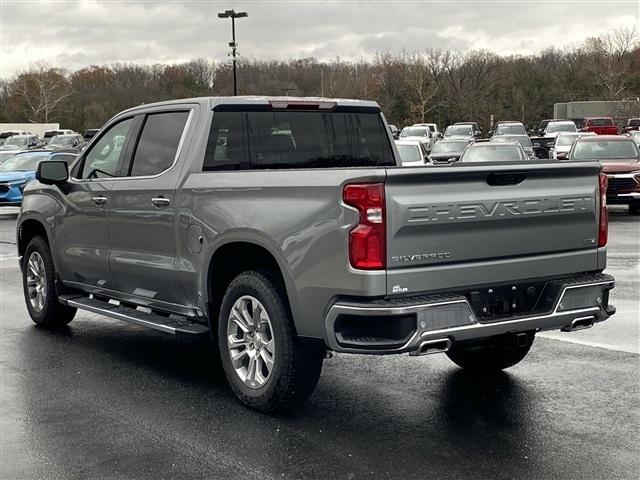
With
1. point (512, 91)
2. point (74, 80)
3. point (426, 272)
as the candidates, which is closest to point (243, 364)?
point (426, 272)

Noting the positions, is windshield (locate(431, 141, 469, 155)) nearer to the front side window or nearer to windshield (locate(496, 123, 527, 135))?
windshield (locate(496, 123, 527, 135))

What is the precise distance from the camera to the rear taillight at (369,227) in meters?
4.69

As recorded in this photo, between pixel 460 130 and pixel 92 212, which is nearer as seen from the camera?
pixel 92 212

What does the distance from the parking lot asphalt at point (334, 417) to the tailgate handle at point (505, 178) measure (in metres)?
1.43

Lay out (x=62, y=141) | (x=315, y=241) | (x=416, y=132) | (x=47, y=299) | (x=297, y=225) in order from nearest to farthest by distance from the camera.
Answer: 1. (x=315, y=241)
2. (x=297, y=225)
3. (x=47, y=299)
4. (x=416, y=132)
5. (x=62, y=141)

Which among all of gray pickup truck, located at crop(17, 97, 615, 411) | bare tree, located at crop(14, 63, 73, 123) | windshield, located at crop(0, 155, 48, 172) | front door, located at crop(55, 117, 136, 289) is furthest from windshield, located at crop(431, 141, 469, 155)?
bare tree, located at crop(14, 63, 73, 123)

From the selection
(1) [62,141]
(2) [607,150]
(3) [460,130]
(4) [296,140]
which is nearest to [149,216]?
(4) [296,140]

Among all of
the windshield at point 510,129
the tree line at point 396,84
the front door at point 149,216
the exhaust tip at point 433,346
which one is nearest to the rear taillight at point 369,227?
the exhaust tip at point 433,346

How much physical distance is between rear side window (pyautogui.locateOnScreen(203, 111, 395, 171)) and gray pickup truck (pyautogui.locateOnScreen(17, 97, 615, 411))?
0.04ft

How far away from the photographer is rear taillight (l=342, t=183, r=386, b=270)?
4691mm

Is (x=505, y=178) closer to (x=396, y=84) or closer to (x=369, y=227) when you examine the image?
(x=369, y=227)

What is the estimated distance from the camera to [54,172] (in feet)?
24.5

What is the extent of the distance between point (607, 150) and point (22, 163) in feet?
51.2

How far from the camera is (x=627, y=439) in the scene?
4961mm
